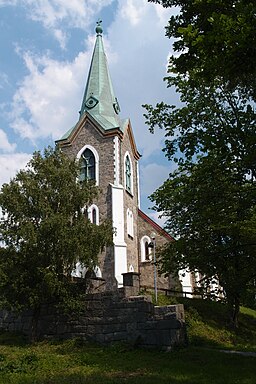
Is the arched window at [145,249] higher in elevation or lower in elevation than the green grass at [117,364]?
higher

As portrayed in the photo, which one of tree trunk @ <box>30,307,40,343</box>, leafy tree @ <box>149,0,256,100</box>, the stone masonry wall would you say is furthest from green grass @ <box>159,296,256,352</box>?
→ leafy tree @ <box>149,0,256,100</box>

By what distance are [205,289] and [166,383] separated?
7865 mm

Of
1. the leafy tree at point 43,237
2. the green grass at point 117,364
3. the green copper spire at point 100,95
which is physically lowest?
the green grass at point 117,364

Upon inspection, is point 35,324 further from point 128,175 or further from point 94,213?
point 128,175

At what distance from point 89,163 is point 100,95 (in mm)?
6353

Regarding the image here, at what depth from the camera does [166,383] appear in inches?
337

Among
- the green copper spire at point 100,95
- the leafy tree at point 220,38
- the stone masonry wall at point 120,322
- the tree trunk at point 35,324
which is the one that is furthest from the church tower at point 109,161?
the leafy tree at point 220,38

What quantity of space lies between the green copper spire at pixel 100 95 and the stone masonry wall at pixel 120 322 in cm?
1900

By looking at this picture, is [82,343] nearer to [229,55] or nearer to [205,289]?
[205,289]

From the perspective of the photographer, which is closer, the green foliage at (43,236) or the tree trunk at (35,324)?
the green foliage at (43,236)

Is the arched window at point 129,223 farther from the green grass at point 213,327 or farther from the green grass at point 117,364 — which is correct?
the green grass at point 117,364

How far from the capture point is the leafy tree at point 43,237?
14.9 m

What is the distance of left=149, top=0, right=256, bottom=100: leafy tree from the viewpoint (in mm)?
6125

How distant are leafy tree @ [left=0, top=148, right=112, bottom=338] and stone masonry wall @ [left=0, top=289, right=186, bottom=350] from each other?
0.68 m
